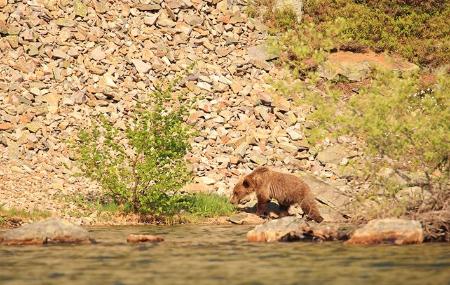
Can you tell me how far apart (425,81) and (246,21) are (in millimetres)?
8650

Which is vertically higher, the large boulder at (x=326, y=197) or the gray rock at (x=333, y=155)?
the gray rock at (x=333, y=155)

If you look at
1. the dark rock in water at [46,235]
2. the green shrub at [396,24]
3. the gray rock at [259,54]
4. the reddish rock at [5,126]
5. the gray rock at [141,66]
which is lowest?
the dark rock in water at [46,235]

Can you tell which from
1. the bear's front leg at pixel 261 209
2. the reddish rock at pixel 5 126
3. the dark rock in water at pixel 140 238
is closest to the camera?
the dark rock in water at pixel 140 238

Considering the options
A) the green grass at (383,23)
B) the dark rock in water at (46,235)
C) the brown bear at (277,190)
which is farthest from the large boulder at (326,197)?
the green grass at (383,23)

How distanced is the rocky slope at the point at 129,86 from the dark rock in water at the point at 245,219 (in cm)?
253

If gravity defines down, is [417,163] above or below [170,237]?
above

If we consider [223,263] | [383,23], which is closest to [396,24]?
[383,23]

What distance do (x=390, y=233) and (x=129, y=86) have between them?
18402mm

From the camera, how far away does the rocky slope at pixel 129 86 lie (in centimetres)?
3055

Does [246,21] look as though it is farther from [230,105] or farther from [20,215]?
[20,215]

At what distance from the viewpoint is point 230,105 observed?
34.9 meters

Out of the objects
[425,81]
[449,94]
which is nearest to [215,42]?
[425,81]

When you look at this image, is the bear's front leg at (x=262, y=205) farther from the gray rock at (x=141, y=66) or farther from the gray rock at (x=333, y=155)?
the gray rock at (x=141, y=66)

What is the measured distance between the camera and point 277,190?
88.8 ft
